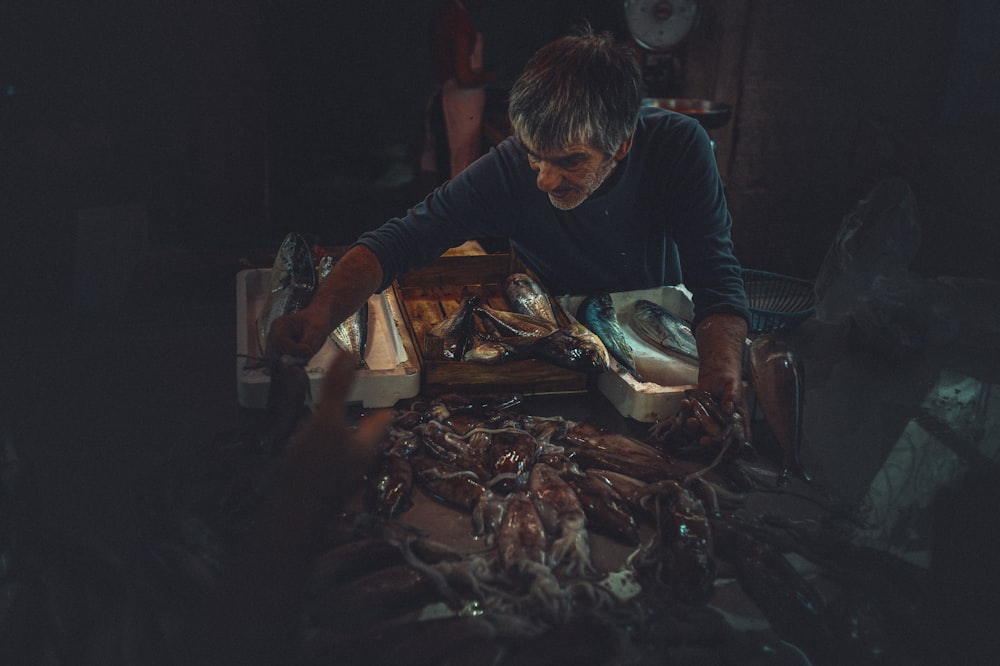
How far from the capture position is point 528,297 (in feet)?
11.0

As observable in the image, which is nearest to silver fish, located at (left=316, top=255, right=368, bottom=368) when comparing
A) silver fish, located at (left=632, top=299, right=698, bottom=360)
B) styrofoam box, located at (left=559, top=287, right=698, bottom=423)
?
styrofoam box, located at (left=559, top=287, right=698, bottom=423)

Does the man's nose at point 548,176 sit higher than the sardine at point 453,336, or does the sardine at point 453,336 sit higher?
the man's nose at point 548,176

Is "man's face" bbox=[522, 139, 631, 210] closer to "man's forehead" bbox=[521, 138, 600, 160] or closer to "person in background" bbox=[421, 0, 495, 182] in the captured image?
"man's forehead" bbox=[521, 138, 600, 160]

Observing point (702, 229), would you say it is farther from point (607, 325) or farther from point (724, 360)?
point (724, 360)

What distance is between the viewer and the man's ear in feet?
9.89

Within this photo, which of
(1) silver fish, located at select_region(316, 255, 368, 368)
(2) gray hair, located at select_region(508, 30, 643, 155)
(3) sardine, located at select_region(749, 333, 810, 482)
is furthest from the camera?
(1) silver fish, located at select_region(316, 255, 368, 368)

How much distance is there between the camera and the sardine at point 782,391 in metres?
2.37

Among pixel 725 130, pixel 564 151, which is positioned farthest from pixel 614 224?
pixel 725 130

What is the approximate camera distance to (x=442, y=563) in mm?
1909

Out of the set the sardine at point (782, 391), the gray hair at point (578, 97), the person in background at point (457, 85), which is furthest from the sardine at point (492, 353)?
the person in background at point (457, 85)

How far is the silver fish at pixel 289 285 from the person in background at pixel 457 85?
407cm

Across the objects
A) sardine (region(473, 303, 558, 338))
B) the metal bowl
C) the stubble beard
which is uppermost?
the metal bowl

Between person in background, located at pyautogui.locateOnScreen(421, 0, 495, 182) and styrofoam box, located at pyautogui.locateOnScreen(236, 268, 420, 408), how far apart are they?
405 centimetres

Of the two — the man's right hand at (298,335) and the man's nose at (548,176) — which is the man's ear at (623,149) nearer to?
the man's nose at (548,176)
